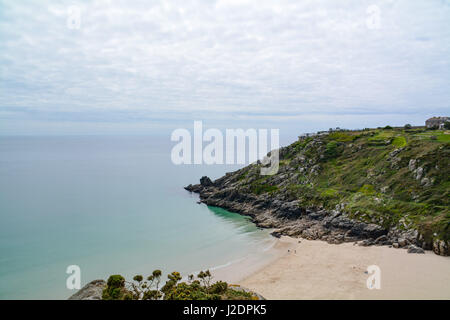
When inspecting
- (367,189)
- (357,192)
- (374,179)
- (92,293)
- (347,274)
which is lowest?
(347,274)

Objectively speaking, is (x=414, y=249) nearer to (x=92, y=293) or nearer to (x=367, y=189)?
(x=367, y=189)

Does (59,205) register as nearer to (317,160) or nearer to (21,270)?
(21,270)

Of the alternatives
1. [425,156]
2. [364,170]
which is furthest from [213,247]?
[425,156]

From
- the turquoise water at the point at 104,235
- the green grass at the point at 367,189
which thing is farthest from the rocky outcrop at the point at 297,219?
the green grass at the point at 367,189

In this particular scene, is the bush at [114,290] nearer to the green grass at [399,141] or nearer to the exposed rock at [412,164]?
the exposed rock at [412,164]

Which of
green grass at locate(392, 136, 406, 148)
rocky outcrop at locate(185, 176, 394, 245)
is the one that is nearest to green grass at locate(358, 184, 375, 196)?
rocky outcrop at locate(185, 176, 394, 245)

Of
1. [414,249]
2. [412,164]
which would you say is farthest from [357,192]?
[414,249]
